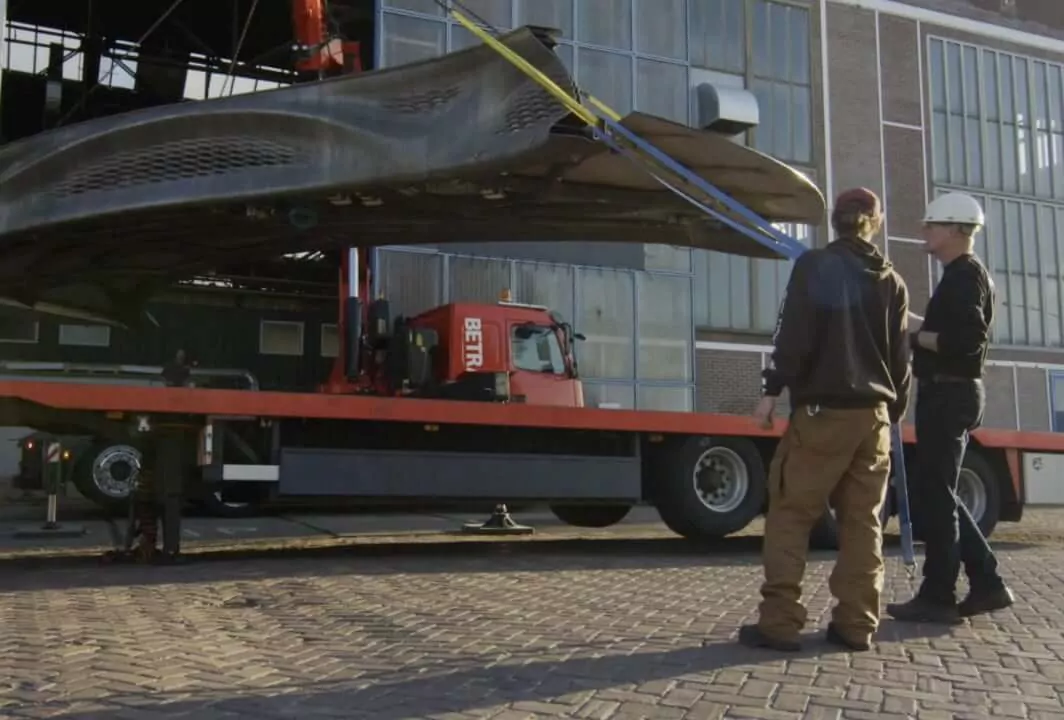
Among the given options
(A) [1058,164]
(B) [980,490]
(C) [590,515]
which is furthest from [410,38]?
(A) [1058,164]

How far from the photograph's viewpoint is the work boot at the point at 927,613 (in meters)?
5.05

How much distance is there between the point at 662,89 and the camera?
68.4ft

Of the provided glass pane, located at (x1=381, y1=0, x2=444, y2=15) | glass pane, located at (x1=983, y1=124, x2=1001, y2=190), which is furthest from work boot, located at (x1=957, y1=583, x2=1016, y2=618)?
glass pane, located at (x1=983, y1=124, x2=1001, y2=190)

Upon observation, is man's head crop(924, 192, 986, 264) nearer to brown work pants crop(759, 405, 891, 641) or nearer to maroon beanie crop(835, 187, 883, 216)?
maroon beanie crop(835, 187, 883, 216)

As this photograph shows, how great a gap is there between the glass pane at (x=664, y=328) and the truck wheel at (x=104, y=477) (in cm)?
999

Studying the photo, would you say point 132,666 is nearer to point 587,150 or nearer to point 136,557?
point 136,557

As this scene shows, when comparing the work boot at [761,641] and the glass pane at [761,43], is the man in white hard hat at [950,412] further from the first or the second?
the glass pane at [761,43]

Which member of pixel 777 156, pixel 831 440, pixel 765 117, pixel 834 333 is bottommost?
pixel 831 440

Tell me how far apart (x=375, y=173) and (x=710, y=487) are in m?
4.09

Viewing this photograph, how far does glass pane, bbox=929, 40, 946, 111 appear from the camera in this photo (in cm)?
2606

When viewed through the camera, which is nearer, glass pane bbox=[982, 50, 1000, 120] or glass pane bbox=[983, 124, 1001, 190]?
glass pane bbox=[983, 124, 1001, 190]

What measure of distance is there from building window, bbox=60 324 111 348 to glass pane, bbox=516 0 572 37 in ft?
33.7

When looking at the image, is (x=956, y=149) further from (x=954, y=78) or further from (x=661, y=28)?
(x=661, y=28)

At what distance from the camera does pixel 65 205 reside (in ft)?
26.7
